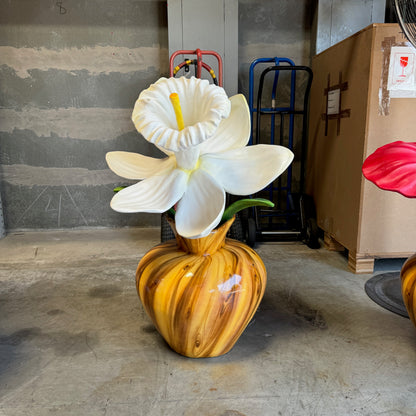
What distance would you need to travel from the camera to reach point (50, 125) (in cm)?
288

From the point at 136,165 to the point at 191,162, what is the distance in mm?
218

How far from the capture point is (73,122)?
2.88 metres

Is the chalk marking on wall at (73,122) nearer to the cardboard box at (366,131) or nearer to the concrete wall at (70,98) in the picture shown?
the concrete wall at (70,98)

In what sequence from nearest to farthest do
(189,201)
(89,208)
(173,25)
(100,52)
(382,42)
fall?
(189,201)
(382,42)
(173,25)
(100,52)
(89,208)

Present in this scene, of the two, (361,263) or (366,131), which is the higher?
(366,131)

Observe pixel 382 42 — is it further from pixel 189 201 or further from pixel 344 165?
pixel 189 201

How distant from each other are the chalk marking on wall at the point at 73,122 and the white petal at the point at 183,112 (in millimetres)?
1928

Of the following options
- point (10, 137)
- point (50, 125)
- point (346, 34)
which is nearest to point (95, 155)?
point (50, 125)

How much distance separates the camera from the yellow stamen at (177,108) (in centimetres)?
100

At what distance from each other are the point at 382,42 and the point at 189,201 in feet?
4.54

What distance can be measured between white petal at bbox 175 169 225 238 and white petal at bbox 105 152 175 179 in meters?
0.12

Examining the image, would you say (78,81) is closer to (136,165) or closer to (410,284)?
(136,165)

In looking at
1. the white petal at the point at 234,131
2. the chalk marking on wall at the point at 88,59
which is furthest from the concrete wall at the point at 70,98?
the white petal at the point at 234,131

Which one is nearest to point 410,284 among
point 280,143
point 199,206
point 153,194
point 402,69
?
point 199,206
